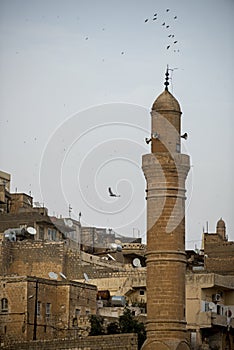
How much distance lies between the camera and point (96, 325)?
3825cm

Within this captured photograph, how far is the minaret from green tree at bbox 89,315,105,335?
4.83m

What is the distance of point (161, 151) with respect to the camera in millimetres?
34875

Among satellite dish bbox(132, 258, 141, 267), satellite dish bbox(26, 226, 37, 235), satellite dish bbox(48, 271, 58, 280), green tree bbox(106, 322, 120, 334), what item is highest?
satellite dish bbox(26, 226, 37, 235)

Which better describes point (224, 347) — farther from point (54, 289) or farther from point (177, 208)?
point (177, 208)

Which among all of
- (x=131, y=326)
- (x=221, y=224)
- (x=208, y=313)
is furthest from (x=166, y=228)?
(x=221, y=224)

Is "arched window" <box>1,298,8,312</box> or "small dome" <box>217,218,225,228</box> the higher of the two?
"small dome" <box>217,218,225,228</box>

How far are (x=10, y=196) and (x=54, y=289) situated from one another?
2015 centimetres

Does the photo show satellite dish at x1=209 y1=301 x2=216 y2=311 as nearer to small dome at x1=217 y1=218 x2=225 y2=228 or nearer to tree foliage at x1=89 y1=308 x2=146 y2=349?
tree foliage at x1=89 y1=308 x2=146 y2=349

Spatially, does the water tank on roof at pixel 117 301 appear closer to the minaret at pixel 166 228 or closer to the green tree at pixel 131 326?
the green tree at pixel 131 326

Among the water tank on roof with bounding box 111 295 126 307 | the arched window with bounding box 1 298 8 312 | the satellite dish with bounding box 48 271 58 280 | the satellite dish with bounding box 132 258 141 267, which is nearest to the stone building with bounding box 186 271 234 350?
the water tank on roof with bounding box 111 295 126 307

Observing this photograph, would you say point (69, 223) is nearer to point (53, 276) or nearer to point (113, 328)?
point (53, 276)

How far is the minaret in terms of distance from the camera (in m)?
33.2

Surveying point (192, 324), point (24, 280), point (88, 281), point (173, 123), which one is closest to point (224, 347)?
point (192, 324)

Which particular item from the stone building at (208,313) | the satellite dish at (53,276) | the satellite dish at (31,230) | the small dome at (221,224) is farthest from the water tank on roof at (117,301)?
the small dome at (221,224)
